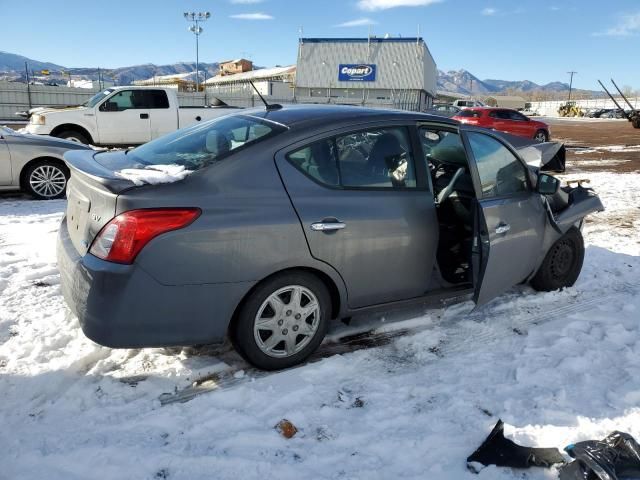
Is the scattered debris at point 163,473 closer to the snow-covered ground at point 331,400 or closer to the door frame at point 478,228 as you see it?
the snow-covered ground at point 331,400

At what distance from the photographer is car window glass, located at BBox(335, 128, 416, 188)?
10.9 ft

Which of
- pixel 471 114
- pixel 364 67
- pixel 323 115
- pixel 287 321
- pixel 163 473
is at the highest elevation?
pixel 364 67

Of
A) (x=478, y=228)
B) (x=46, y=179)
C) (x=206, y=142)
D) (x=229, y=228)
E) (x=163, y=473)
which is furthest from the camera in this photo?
(x=46, y=179)

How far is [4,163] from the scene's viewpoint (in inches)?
299

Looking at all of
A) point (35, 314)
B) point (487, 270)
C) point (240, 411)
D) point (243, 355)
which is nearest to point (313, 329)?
point (243, 355)

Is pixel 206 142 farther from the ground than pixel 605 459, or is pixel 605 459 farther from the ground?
pixel 206 142

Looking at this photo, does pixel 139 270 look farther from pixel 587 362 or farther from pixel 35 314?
pixel 587 362

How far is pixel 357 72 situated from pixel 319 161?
57.4m

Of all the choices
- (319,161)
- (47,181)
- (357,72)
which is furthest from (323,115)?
(357,72)

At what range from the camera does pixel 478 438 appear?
267cm

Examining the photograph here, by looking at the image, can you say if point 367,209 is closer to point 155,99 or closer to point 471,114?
point 155,99

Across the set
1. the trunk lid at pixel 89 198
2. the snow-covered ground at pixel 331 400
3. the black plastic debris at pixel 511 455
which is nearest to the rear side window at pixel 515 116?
the snow-covered ground at pixel 331 400

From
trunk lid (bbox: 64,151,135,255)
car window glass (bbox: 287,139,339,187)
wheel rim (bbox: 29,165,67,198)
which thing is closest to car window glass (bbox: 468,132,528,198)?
car window glass (bbox: 287,139,339,187)

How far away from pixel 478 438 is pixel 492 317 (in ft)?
5.45
